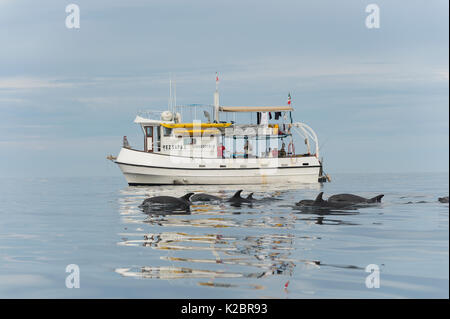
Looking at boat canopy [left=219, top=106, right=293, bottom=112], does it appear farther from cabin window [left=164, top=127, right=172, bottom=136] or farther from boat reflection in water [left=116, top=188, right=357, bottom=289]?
boat reflection in water [left=116, top=188, right=357, bottom=289]

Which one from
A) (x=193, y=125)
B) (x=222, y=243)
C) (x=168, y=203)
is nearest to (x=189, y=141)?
(x=193, y=125)

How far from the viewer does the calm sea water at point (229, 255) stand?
30.3 feet

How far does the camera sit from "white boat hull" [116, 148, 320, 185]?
5050 centimetres

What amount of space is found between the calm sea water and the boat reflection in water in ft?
0.09

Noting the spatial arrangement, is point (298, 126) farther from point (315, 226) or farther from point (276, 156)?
point (315, 226)

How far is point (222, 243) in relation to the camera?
13.9m

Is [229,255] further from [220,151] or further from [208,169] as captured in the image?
[220,151]

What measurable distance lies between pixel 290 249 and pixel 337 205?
11521 mm

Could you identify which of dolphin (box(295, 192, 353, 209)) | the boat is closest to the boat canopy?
the boat

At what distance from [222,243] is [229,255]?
1836mm

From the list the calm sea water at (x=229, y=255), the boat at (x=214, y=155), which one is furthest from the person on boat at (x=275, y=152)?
the calm sea water at (x=229, y=255)

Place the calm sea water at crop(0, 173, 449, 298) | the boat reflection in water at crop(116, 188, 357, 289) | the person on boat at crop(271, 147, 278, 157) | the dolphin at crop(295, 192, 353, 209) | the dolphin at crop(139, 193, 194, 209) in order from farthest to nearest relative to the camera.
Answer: the person on boat at crop(271, 147, 278, 157) < the dolphin at crop(139, 193, 194, 209) < the dolphin at crop(295, 192, 353, 209) < the boat reflection in water at crop(116, 188, 357, 289) < the calm sea water at crop(0, 173, 449, 298)

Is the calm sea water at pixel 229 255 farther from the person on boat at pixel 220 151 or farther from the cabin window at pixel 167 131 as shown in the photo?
the cabin window at pixel 167 131

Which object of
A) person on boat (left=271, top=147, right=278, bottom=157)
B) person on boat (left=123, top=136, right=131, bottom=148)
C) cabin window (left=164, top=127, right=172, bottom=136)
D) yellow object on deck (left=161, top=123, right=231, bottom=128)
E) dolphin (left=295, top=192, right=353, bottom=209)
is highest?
yellow object on deck (left=161, top=123, right=231, bottom=128)
